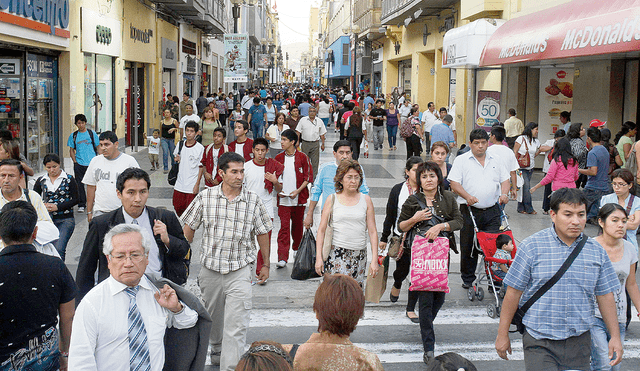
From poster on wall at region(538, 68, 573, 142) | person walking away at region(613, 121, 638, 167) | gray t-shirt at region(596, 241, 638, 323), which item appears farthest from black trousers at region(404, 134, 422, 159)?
gray t-shirt at region(596, 241, 638, 323)

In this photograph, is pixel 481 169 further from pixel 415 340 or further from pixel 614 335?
pixel 614 335

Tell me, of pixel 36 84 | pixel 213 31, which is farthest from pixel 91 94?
pixel 213 31

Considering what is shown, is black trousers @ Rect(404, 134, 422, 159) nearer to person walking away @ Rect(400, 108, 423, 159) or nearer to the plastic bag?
person walking away @ Rect(400, 108, 423, 159)

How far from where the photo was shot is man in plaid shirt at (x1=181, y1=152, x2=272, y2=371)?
5352 millimetres

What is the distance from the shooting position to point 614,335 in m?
4.21

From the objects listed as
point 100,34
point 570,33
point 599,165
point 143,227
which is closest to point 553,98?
point 570,33

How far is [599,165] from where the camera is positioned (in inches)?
413

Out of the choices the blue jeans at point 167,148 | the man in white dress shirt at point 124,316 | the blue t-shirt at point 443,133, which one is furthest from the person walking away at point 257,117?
the man in white dress shirt at point 124,316

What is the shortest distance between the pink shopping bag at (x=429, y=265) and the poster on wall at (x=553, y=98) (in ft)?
43.9

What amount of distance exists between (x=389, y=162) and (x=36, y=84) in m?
9.93

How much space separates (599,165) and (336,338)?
333 inches

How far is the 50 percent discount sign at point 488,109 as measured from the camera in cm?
1983

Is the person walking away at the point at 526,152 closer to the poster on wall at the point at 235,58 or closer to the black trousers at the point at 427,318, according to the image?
the black trousers at the point at 427,318

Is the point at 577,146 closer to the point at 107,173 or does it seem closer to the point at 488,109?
the point at 107,173
